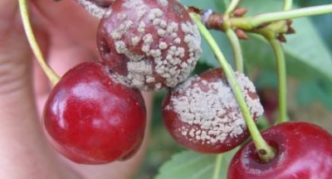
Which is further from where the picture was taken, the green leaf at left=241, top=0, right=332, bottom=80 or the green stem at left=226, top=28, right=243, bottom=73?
the green leaf at left=241, top=0, right=332, bottom=80

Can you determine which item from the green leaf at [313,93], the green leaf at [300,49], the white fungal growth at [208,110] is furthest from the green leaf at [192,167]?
the green leaf at [313,93]

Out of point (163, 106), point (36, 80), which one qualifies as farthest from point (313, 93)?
point (163, 106)

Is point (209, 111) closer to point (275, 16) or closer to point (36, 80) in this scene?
point (275, 16)

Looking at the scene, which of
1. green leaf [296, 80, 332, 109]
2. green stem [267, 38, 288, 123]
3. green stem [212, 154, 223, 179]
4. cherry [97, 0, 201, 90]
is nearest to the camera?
cherry [97, 0, 201, 90]

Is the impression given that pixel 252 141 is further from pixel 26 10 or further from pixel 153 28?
pixel 26 10

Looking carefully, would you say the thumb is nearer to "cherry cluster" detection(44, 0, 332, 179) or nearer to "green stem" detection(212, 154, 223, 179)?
"cherry cluster" detection(44, 0, 332, 179)

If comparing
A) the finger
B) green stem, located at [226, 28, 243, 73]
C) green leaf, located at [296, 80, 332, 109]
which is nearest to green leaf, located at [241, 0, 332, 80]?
green stem, located at [226, 28, 243, 73]

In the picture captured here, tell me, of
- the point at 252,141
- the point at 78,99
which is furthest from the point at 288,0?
the point at 78,99
